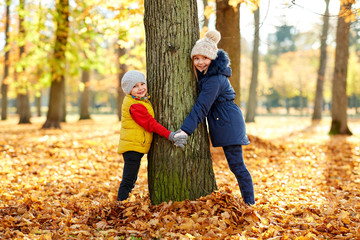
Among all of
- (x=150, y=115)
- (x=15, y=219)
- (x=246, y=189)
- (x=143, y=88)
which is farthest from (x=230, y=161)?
(x=15, y=219)

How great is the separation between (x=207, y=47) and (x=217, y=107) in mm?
704

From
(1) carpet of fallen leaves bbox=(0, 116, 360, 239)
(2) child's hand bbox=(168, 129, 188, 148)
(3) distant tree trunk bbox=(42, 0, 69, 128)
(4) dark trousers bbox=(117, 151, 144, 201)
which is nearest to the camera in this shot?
(1) carpet of fallen leaves bbox=(0, 116, 360, 239)

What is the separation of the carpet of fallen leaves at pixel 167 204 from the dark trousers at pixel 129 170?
0.17 m

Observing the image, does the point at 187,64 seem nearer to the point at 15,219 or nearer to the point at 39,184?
the point at 15,219

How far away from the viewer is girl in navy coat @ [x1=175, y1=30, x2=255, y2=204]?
348 cm

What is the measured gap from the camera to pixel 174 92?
3.64 metres

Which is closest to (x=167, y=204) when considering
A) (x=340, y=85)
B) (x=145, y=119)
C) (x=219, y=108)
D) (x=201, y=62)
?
(x=145, y=119)

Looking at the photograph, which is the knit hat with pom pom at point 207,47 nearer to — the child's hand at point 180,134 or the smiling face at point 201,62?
the smiling face at point 201,62

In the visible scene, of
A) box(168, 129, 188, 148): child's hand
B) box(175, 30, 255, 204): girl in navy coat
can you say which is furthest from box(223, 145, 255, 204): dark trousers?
box(168, 129, 188, 148): child's hand

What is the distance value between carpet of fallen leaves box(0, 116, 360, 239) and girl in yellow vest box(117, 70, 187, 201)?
1.76 feet

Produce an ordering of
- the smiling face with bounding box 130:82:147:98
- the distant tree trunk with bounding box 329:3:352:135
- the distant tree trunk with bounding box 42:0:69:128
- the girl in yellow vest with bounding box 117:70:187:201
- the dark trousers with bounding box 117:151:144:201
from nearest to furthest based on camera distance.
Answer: the girl in yellow vest with bounding box 117:70:187:201 → the smiling face with bounding box 130:82:147:98 → the dark trousers with bounding box 117:151:144:201 → the distant tree trunk with bounding box 42:0:69:128 → the distant tree trunk with bounding box 329:3:352:135

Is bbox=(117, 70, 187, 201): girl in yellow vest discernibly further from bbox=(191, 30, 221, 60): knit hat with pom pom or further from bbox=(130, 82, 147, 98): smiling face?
bbox=(191, 30, 221, 60): knit hat with pom pom

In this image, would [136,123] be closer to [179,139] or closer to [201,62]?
[179,139]

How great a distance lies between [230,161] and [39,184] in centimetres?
348
